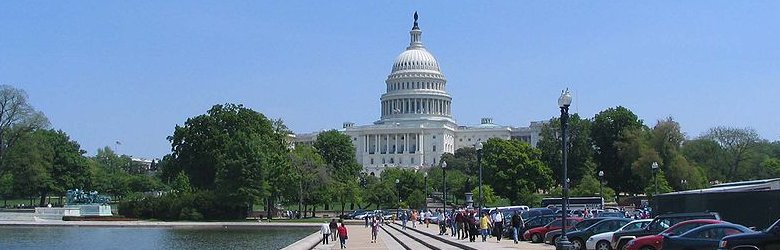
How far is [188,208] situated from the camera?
279 feet

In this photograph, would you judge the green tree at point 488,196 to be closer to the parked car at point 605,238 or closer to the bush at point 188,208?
the bush at point 188,208

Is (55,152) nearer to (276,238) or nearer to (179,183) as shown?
(179,183)

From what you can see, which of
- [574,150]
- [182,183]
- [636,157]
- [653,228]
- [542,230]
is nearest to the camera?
[653,228]

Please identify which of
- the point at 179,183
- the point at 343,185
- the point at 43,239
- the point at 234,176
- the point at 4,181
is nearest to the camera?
the point at 43,239

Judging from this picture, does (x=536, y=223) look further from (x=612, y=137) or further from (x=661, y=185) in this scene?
(x=612, y=137)

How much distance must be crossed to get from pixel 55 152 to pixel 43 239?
65.0 metres

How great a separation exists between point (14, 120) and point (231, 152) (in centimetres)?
2437

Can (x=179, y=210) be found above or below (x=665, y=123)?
below

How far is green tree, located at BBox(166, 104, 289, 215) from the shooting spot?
8438cm

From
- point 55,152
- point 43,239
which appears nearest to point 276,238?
point 43,239

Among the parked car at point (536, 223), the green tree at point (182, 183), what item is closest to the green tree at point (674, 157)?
the green tree at point (182, 183)

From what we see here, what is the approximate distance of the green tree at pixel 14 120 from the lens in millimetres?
93938

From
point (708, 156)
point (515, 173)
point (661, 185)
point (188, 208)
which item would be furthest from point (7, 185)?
point (708, 156)

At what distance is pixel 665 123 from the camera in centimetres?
10025
